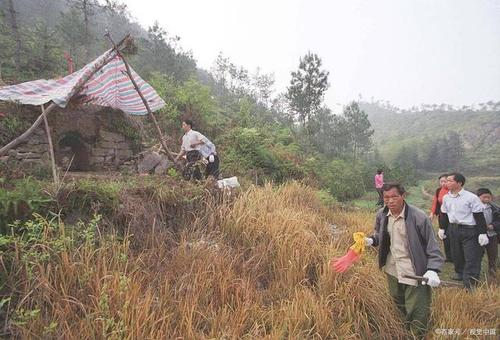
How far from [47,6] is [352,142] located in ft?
111

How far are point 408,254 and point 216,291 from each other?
6.10ft

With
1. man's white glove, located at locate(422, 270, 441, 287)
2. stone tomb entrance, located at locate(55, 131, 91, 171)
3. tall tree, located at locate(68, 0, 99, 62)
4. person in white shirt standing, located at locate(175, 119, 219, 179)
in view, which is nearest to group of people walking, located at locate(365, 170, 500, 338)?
man's white glove, located at locate(422, 270, 441, 287)

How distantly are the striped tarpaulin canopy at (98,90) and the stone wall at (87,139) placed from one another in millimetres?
430

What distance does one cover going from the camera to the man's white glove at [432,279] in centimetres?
232

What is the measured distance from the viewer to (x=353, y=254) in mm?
2938

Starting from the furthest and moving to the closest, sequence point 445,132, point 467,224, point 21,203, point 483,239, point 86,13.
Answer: point 445,132 < point 86,13 < point 467,224 < point 483,239 < point 21,203

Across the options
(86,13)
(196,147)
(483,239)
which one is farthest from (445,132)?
(196,147)

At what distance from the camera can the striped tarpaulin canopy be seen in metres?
4.67

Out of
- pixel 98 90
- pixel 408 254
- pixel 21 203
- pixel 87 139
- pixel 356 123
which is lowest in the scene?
pixel 408 254

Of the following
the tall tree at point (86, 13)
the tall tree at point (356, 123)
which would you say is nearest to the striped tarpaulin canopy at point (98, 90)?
the tall tree at point (86, 13)

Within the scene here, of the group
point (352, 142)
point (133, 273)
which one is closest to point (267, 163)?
point (133, 273)

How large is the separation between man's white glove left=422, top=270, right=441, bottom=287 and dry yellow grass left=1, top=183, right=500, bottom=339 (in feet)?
2.41

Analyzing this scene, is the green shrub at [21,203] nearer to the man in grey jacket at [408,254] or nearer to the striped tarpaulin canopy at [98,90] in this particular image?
the striped tarpaulin canopy at [98,90]

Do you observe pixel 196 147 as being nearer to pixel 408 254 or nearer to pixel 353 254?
pixel 353 254
